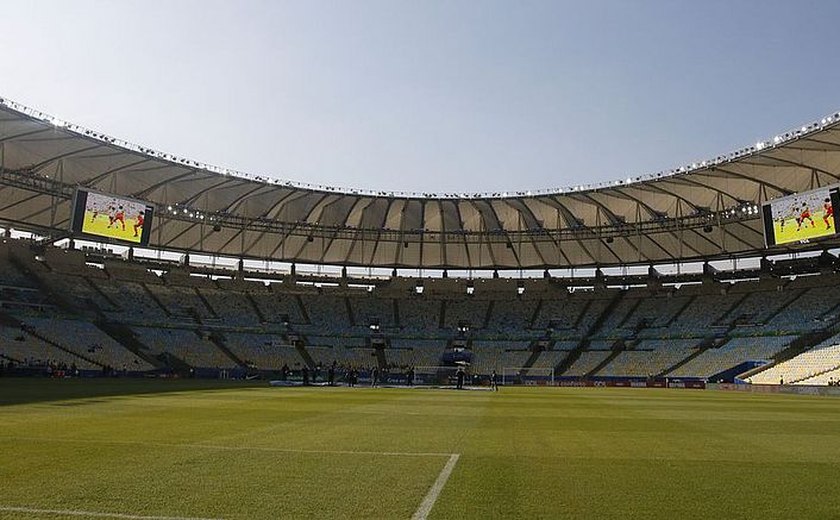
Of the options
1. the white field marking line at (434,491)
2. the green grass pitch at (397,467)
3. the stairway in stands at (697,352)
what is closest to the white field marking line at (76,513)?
the green grass pitch at (397,467)

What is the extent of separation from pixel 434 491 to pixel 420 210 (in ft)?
192

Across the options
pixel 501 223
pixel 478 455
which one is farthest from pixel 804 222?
pixel 478 455

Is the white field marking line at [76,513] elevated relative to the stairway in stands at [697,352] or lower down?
lower down

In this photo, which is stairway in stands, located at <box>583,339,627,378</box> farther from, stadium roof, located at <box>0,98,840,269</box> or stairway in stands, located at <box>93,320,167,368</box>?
stairway in stands, located at <box>93,320,167,368</box>

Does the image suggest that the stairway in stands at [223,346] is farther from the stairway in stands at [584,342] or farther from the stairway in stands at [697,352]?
the stairway in stands at [697,352]

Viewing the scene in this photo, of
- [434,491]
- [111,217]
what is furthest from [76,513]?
[111,217]

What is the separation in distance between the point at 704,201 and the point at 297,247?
→ 138ft

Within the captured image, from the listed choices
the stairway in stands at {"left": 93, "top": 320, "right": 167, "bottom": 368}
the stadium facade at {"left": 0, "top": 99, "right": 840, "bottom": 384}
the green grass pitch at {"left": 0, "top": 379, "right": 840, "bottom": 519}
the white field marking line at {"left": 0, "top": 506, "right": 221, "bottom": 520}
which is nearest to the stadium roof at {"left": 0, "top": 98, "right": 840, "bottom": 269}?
the stadium facade at {"left": 0, "top": 99, "right": 840, "bottom": 384}

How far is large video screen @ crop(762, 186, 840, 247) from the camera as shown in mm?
43656

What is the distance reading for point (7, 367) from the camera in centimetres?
4259

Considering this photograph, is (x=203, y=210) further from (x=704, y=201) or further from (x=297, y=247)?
(x=704, y=201)

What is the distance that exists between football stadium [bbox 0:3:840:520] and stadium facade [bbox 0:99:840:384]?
0.29 metres

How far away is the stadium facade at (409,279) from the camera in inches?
1935

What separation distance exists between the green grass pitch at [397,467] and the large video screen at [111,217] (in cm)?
3237
